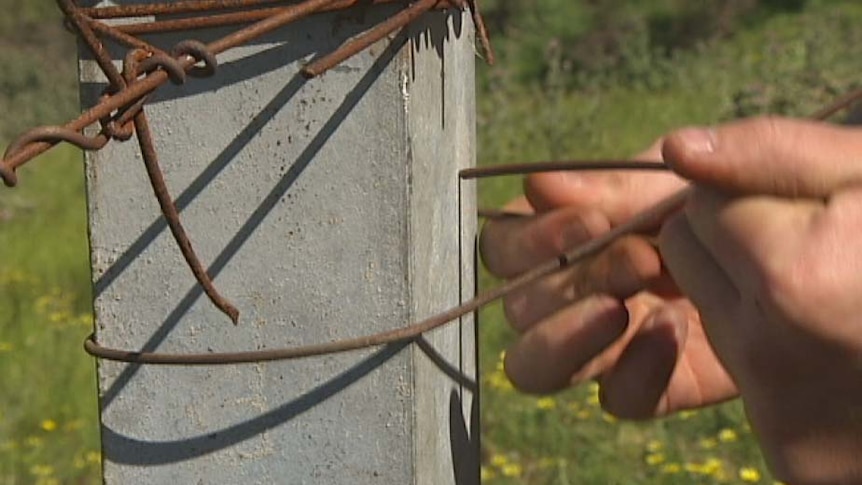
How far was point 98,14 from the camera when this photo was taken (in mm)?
1187

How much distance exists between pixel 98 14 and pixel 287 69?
0.15 meters

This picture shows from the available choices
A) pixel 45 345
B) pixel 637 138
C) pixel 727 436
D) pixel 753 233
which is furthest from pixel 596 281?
pixel 637 138

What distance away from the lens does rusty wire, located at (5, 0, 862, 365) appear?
1072 millimetres

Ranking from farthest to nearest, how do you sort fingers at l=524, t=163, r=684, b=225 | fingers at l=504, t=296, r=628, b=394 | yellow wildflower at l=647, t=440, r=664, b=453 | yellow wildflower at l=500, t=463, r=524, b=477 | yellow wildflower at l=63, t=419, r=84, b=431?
1. yellow wildflower at l=63, t=419, r=84, b=431
2. yellow wildflower at l=647, t=440, r=664, b=453
3. yellow wildflower at l=500, t=463, r=524, b=477
4. fingers at l=524, t=163, r=684, b=225
5. fingers at l=504, t=296, r=628, b=394

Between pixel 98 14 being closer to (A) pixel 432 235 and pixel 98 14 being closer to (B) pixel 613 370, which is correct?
(A) pixel 432 235

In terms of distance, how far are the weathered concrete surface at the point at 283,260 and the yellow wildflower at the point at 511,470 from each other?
79.6 inches

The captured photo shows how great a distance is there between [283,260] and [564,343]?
31 centimetres

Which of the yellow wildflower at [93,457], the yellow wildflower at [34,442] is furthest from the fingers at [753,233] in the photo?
the yellow wildflower at [34,442]

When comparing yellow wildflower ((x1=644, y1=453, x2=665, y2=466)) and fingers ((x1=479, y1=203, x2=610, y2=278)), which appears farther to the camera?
yellow wildflower ((x1=644, y1=453, x2=665, y2=466))

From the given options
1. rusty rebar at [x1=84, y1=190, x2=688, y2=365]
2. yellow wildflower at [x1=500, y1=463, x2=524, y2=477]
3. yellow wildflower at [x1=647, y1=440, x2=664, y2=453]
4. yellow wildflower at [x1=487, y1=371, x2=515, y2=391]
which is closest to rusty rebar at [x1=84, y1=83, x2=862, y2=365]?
rusty rebar at [x1=84, y1=190, x2=688, y2=365]

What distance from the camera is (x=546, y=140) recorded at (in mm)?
6453

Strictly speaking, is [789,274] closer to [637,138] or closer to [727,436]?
[727,436]

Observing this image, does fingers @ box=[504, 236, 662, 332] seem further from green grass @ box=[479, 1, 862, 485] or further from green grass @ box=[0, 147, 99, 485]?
green grass @ box=[0, 147, 99, 485]

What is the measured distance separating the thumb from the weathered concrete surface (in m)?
0.24
